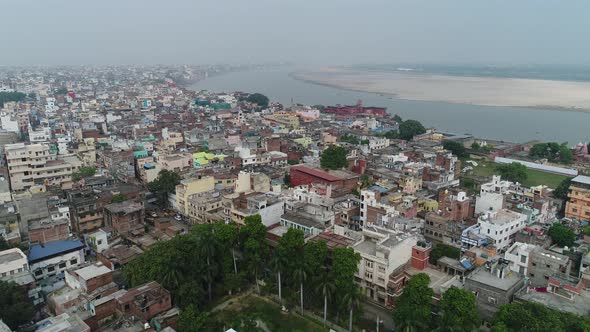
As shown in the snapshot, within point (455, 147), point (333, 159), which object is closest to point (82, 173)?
point (333, 159)

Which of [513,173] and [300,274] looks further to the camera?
[513,173]

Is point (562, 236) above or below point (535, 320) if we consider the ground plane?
below

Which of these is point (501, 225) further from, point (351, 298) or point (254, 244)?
point (254, 244)

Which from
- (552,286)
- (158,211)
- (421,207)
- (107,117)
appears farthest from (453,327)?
(107,117)

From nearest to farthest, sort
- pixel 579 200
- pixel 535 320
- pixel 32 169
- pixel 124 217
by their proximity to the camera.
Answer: pixel 535 320 < pixel 124 217 < pixel 579 200 < pixel 32 169

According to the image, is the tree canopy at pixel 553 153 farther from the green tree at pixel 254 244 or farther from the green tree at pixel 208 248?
the green tree at pixel 208 248

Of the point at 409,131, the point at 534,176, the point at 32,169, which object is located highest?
the point at 32,169
